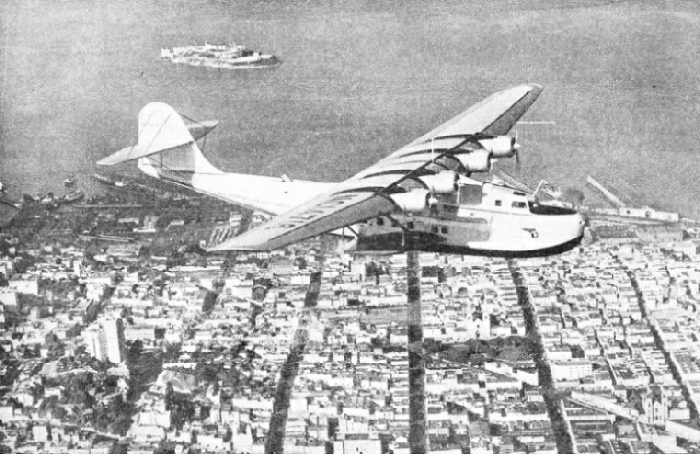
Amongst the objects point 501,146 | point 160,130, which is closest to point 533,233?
point 501,146

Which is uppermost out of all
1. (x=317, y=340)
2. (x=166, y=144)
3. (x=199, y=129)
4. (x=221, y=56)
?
(x=221, y=56)

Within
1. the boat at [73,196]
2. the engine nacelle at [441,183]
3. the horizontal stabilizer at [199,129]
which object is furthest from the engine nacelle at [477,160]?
the boat at [73,196]

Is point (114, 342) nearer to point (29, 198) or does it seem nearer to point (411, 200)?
point (29, 198)

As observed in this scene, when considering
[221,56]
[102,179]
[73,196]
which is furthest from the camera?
[221,56]

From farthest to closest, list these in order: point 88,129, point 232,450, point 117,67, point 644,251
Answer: point 88,129 < point 117,67 < point 644,251 < point 232,450

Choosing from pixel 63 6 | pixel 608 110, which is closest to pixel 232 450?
pixel 63 6

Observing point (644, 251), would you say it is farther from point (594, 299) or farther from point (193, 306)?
point (193, 306)
